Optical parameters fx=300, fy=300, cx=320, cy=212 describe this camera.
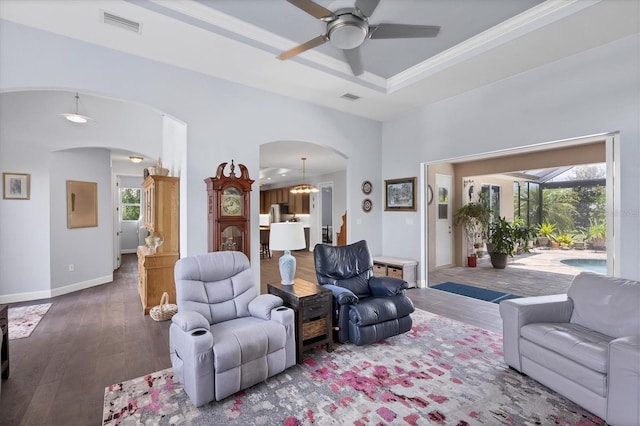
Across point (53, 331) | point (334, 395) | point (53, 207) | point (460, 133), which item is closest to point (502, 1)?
point (460, 133)

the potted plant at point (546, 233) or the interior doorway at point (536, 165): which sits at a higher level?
the interior doorway at point (536, 165)

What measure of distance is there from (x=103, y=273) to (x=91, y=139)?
240 centimetres

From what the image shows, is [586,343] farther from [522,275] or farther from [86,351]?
[522,275]

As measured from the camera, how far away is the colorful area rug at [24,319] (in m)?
3.22

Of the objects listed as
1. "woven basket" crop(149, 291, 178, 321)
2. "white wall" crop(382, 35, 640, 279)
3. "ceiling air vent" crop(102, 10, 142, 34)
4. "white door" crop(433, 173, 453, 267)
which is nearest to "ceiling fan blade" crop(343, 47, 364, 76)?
"ceiling air vent" crop(102, 10, 142, 34)

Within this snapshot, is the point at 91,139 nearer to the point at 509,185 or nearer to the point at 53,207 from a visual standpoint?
the point at 53,207

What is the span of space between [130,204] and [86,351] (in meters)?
7.69

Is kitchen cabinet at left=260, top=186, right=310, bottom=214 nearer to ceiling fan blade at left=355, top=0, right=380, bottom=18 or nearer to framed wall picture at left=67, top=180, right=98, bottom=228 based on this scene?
framed wall picture at left=67, top=180, right=98, bottom=228

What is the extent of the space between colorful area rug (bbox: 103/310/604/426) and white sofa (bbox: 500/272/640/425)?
15 centimetres

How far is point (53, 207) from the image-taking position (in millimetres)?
4707

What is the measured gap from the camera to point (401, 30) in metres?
2.42

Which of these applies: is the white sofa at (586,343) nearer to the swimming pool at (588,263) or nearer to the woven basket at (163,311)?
the woven basket at (163,311)

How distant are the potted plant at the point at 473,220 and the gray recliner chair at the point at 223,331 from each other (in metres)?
5.51

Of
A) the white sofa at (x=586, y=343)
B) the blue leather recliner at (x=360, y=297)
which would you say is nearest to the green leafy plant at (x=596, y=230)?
the white sofa at (x=586, y=343)
